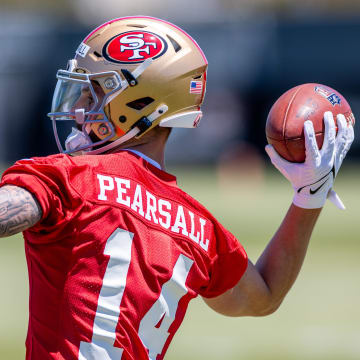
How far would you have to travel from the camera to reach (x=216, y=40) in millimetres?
19188

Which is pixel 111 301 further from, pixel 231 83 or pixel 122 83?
pixel 231 83

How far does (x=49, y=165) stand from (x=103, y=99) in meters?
0.55

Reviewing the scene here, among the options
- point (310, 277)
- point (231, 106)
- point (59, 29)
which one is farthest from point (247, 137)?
point (310, 277)

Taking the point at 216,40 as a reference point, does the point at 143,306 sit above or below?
Answer: above

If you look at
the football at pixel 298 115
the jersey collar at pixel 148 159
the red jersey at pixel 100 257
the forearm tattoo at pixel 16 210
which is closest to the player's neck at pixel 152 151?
the jersey collar at pixel 148 159

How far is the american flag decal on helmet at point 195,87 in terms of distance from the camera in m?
3.28

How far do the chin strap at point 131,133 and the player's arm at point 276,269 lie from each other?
0.73 metres

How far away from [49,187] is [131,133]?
1.91 feet

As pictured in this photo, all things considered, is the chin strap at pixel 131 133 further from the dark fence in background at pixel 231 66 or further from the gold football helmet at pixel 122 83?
the dark fence in background at pixel 231 66

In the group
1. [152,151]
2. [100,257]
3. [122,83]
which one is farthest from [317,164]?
[100,257]

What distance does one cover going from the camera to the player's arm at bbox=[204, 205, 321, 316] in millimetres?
3459

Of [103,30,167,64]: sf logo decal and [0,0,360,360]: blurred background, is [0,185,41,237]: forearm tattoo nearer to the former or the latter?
[103,30,167,64]: sf logo decal

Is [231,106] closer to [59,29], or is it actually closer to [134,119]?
[59,29]

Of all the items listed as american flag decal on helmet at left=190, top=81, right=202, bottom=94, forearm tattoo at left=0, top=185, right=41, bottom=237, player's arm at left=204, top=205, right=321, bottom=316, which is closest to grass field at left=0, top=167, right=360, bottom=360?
player's arm at left=204, top=205, right=321, bottom=316
